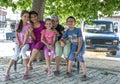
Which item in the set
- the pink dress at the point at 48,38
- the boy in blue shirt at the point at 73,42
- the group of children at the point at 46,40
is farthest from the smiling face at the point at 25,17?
the boy in blue shirt at the point at 73,42

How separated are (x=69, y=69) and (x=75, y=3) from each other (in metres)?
6.52

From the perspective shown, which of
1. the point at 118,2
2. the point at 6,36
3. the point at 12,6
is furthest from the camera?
the point at 6,36

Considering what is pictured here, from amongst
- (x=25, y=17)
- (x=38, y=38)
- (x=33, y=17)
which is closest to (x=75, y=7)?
(x=38, y=38)

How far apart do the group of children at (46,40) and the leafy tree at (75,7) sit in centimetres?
380

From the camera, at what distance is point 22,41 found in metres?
8.23

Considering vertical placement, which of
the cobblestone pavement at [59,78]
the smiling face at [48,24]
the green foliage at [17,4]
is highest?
the green foliage at [17,4]

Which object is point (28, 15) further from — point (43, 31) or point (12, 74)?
point (12, 74)

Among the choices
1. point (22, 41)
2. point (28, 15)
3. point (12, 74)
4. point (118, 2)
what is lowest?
point (12, 74)

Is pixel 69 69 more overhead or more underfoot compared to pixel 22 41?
more underfoot

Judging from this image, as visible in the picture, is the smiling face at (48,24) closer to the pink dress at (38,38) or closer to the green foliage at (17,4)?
the pink dress at (38,38)

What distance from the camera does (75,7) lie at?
14.6 metres

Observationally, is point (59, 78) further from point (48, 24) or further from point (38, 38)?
point (48, 24)

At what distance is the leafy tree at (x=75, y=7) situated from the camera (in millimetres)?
13117

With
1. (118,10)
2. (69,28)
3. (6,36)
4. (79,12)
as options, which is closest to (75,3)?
(79,12)
